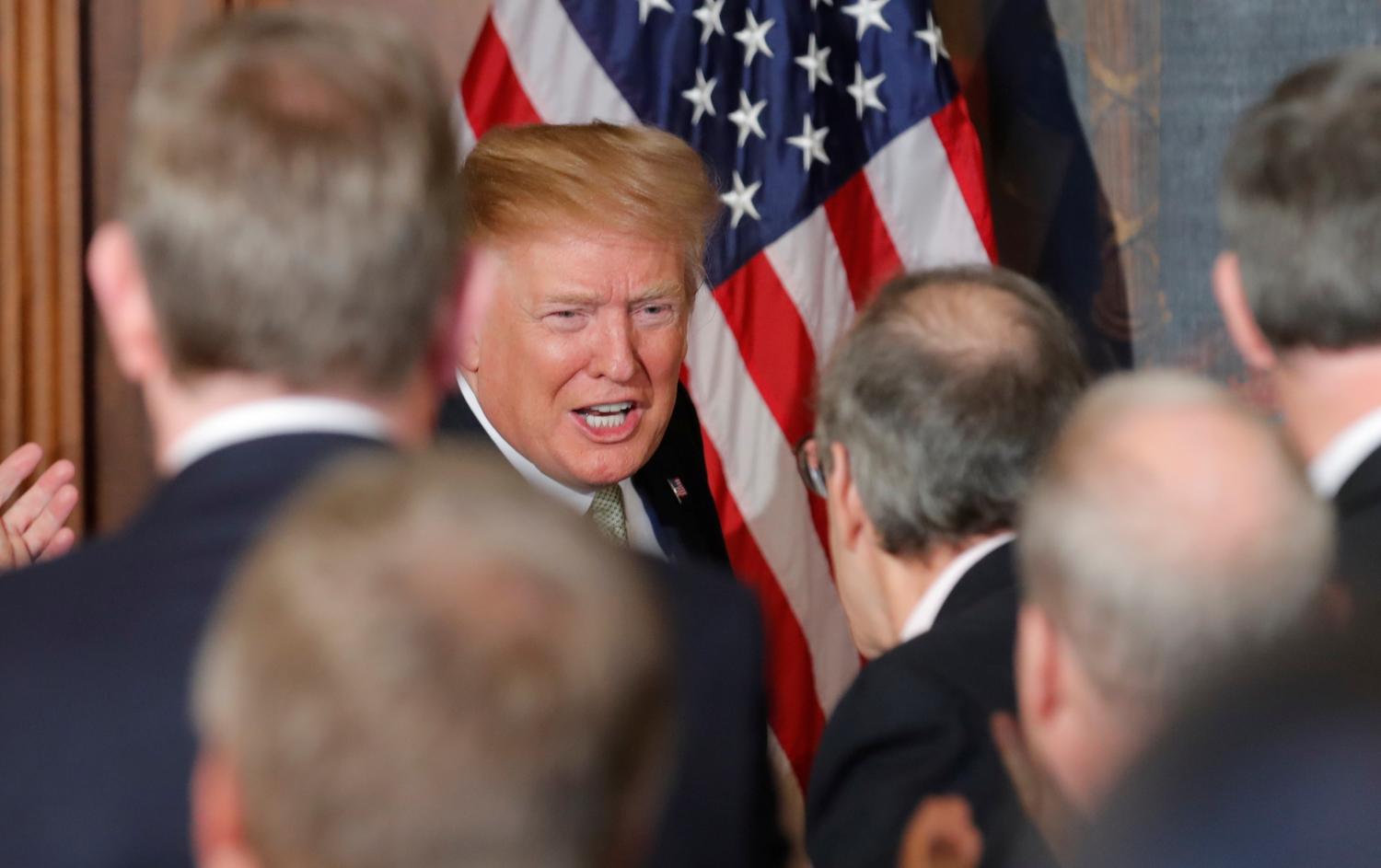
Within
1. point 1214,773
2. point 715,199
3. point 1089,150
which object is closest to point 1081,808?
point 1214,773

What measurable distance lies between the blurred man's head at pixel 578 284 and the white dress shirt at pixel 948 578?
1099 mm

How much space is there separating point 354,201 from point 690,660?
0.40 m

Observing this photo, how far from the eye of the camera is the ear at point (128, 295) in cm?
121

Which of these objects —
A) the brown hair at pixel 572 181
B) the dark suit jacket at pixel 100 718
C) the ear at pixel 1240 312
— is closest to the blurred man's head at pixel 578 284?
the brown hair at pixel 572 181

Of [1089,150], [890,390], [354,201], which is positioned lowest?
[1089,150]

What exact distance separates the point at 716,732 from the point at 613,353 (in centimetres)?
159

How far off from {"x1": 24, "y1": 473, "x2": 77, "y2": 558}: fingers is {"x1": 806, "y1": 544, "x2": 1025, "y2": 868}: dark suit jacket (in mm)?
1203

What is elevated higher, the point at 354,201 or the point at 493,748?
the point at 354,201

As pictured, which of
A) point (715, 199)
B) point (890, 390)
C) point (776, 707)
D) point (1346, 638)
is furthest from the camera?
point (776, 707)

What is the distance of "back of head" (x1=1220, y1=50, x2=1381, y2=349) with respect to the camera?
161 centimetres

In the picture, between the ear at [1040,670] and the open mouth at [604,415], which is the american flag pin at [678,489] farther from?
the ear at [1040,670]

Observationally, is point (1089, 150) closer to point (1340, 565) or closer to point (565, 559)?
point (1340, 565)

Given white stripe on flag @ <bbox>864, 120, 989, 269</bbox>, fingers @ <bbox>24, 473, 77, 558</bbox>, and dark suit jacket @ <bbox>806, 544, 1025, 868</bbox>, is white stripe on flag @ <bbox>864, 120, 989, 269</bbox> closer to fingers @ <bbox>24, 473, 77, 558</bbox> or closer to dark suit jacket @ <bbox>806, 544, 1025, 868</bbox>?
fingers @ <bbox>24, 473, 77, 558</bbox>

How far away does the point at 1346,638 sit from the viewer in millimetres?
1240
